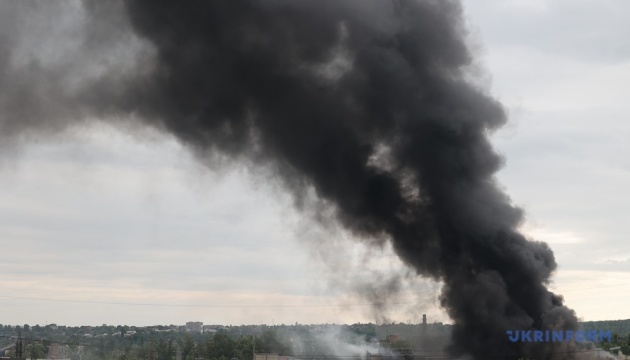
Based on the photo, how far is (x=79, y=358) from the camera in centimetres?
18125

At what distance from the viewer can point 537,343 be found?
237 ft

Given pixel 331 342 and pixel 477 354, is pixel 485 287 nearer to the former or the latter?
pixel 477 354

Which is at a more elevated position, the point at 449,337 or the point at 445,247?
the point at 445,247

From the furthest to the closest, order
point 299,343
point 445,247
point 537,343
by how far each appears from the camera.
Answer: point 299,343 → point 445,247 → point 537,343

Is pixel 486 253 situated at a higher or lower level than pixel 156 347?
higher

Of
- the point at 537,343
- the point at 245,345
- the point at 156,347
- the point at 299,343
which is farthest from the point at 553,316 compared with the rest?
the point at 156,347

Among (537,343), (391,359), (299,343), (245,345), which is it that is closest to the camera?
(537,343)

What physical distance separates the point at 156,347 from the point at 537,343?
124m

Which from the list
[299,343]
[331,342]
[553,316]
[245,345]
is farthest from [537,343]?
[245,345]

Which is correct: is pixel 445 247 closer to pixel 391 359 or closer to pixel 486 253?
pixel 486 253

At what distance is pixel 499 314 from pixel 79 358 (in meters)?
131

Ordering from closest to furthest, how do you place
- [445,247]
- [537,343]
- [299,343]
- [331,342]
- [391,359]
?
[537,343], [445,247], [391,359], [331,342], [299,343]

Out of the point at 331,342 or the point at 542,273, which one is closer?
the point at 542,273

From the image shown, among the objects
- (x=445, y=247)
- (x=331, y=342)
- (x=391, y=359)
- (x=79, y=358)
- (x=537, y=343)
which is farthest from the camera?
(x=79, y=358)
